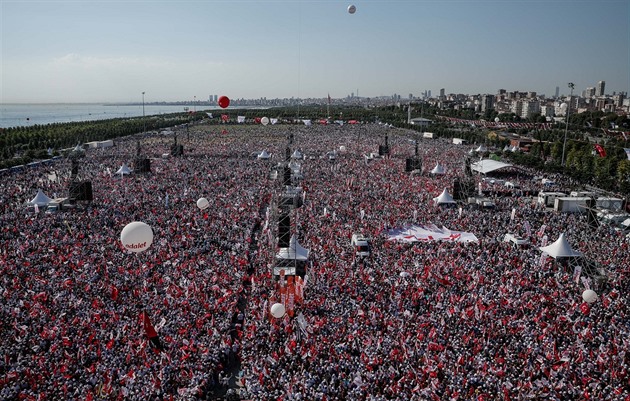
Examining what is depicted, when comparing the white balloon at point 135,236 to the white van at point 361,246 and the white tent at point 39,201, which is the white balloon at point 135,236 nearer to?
the white van at point 361,246

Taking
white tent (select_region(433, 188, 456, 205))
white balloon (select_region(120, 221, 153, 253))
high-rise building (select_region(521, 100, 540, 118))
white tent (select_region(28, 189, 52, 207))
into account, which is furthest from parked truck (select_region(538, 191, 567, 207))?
high-rise building (select_region(521, 100, 540, 118))

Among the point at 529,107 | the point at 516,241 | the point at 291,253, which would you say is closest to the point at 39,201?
the point at 291,253

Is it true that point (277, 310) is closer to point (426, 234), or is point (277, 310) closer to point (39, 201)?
point (426, 234)

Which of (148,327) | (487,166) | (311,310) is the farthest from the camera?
(487,166)

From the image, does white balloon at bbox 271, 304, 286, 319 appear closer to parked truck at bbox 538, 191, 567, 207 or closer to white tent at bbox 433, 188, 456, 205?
white tent at bbox 433, 188, 456, 205

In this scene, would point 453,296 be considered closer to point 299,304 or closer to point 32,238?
point 299,304

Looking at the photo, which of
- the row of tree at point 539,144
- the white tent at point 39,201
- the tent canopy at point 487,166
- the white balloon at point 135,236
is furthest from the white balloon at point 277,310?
the row of tree at point 539,144
